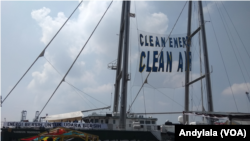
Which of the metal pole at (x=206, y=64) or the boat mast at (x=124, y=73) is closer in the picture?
the boat mast at (x=124, y=73)

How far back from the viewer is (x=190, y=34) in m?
30.8

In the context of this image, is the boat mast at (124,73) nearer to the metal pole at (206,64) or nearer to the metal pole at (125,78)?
the metal pole at (125,78)

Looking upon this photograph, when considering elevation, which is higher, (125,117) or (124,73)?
(124,73)

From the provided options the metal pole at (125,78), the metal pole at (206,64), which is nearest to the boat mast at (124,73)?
the metal pole at (125,78)

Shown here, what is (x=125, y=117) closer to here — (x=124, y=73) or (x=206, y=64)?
(x=124, y=73)

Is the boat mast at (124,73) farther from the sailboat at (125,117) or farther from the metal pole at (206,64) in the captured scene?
the metal pole at (206,64)

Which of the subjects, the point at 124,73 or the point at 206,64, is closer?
the point at 124,73

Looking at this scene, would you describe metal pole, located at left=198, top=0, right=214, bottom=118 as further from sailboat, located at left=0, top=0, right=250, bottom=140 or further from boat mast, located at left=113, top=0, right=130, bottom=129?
boat mast, located at left=113, top=0, right=130, bottom=129

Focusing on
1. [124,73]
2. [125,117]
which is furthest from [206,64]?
[125,117]

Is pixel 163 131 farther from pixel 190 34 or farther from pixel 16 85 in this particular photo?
pixel 16 85

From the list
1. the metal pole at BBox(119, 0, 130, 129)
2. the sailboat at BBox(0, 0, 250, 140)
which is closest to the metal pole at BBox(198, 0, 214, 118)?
the sailboat at BBox(0, 0, 250, 140)

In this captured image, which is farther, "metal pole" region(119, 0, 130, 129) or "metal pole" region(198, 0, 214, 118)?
"metal pole" region(198, 0, 214, 118)

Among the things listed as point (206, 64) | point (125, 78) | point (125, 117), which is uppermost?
point (206, 64)

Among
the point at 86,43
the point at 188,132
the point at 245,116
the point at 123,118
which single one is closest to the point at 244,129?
the point at 188,132
